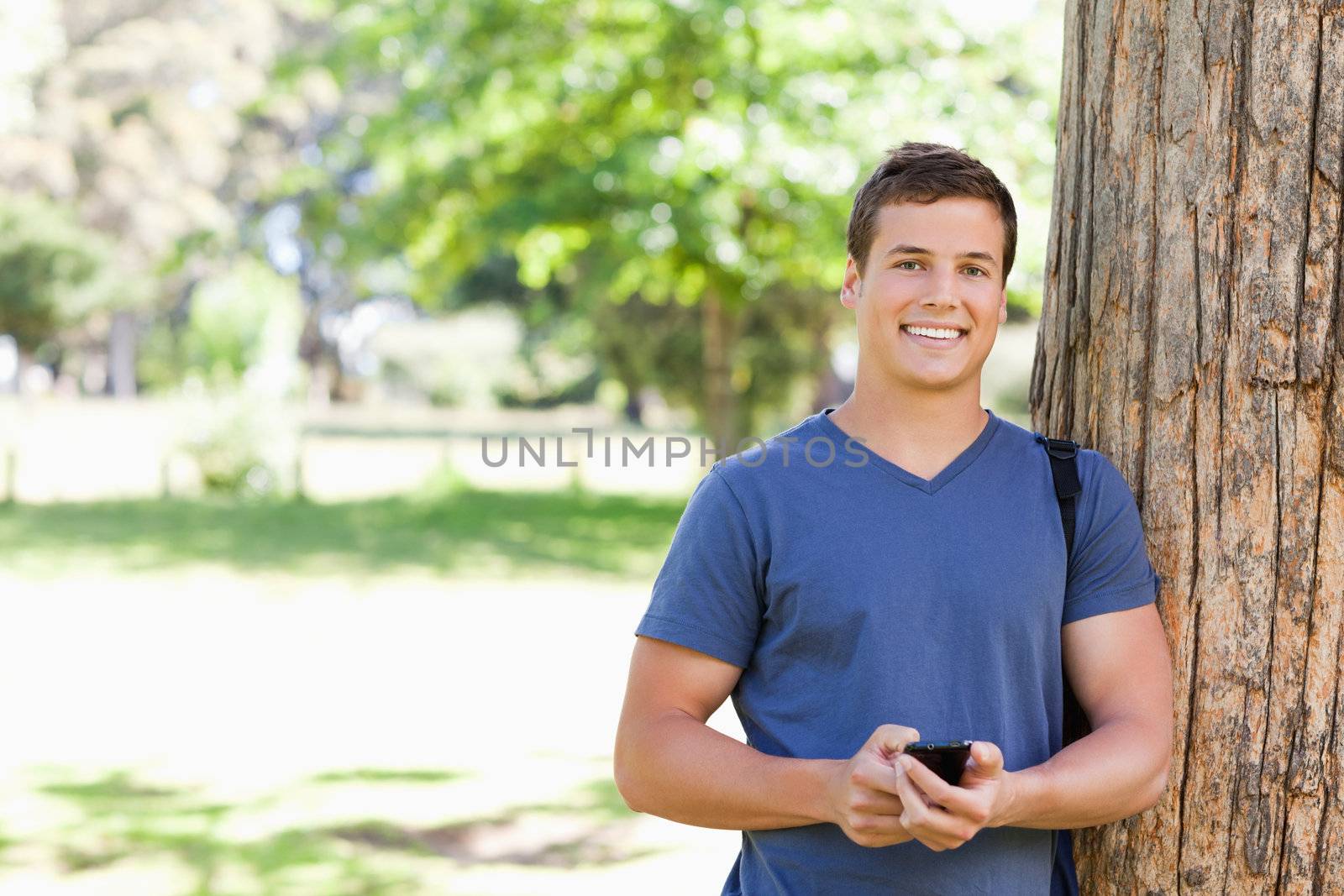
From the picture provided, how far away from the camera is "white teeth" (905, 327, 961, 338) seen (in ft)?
6.68

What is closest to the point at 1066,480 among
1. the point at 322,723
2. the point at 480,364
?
the point at 322,723

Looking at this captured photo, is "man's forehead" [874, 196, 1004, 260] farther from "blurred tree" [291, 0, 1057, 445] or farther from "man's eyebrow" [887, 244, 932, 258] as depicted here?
"blurred tree" [291, 0, 1057, 445]

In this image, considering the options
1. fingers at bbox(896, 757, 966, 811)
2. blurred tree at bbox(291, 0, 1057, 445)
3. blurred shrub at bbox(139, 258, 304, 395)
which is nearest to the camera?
fingers at bbox(896, 757, 966, 811)

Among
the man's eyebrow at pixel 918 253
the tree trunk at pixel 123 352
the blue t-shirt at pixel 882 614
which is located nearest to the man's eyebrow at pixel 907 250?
the man's eyebrow at pixel 918 253

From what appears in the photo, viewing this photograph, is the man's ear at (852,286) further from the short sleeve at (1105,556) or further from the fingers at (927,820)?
the fingers at (927,820)

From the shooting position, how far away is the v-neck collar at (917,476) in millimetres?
2008

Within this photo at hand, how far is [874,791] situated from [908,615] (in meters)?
0.34

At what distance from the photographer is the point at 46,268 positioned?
4072 cm

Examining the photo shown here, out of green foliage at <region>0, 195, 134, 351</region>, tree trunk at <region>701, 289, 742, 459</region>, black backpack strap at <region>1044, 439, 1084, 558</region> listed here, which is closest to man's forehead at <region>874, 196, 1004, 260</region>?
black backpack strap at <region>1044, 439, 1084, 558</region>

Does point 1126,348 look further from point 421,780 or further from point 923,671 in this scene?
point 421,780

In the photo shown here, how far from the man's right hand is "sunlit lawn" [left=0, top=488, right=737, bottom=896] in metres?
3.52

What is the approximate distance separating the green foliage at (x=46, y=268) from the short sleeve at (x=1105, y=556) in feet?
142

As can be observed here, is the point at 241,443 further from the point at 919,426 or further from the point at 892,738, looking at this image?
the point at 892,738

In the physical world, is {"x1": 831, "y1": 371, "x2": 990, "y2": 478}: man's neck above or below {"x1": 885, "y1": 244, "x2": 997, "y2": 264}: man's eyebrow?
below
